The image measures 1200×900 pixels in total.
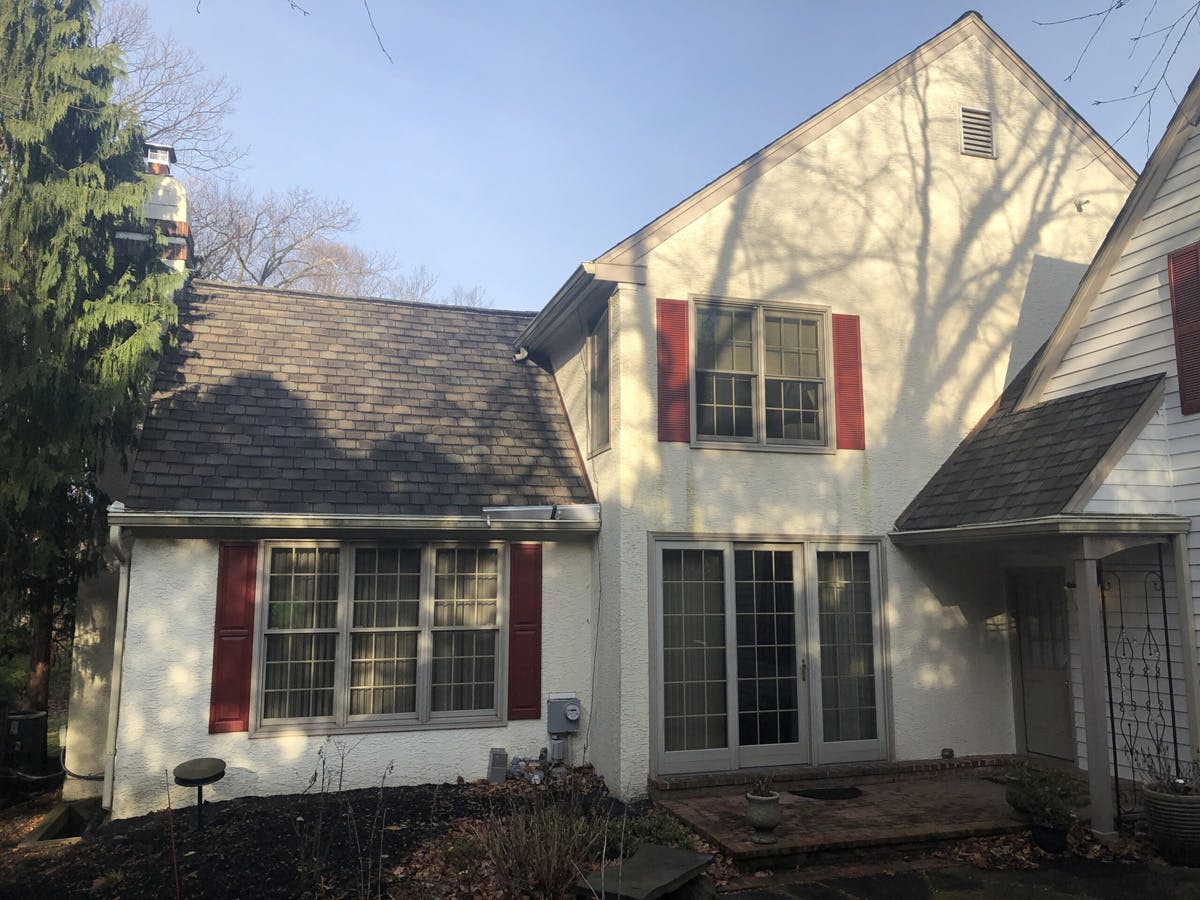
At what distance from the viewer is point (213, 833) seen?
7.37 m

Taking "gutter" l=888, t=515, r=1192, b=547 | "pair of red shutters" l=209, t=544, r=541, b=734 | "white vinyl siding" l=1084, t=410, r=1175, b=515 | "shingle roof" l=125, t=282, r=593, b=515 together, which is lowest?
"pair of red shutters" l=209, t=544, r=541, b=734

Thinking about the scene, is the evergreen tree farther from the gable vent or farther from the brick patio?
the gable vent

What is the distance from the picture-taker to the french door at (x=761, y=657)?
865 centimetres

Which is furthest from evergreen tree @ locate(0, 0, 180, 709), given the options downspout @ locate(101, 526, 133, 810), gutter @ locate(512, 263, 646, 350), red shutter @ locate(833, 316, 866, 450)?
red shutter @ locate(833, 316, 866, 450)

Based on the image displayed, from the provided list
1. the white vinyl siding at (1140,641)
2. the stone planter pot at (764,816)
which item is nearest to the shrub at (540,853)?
the stone planter pot at (764,816)

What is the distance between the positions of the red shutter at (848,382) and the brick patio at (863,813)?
11.3ft

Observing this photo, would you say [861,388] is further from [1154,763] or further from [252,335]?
[252,335]

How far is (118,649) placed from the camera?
27.6 ft

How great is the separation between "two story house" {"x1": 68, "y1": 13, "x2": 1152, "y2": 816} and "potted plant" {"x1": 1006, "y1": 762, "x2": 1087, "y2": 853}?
7.02ft

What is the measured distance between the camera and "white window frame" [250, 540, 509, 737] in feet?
28.2

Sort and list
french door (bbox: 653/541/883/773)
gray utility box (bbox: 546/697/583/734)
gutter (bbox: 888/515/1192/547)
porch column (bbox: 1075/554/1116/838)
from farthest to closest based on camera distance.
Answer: gray utility box (bbox: 546/697/583/734), french door (bbox: 653/541/883/773), gutter (bbox: 888/515/1192/547), porch column (bbox: 1075/554/1116/838)

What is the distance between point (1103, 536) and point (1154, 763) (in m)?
2.22

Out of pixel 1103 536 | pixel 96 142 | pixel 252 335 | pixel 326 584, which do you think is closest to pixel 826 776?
pixel 1103 536

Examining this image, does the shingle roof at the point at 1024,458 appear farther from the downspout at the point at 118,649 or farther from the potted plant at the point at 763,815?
the downspout at the point at 118,649
